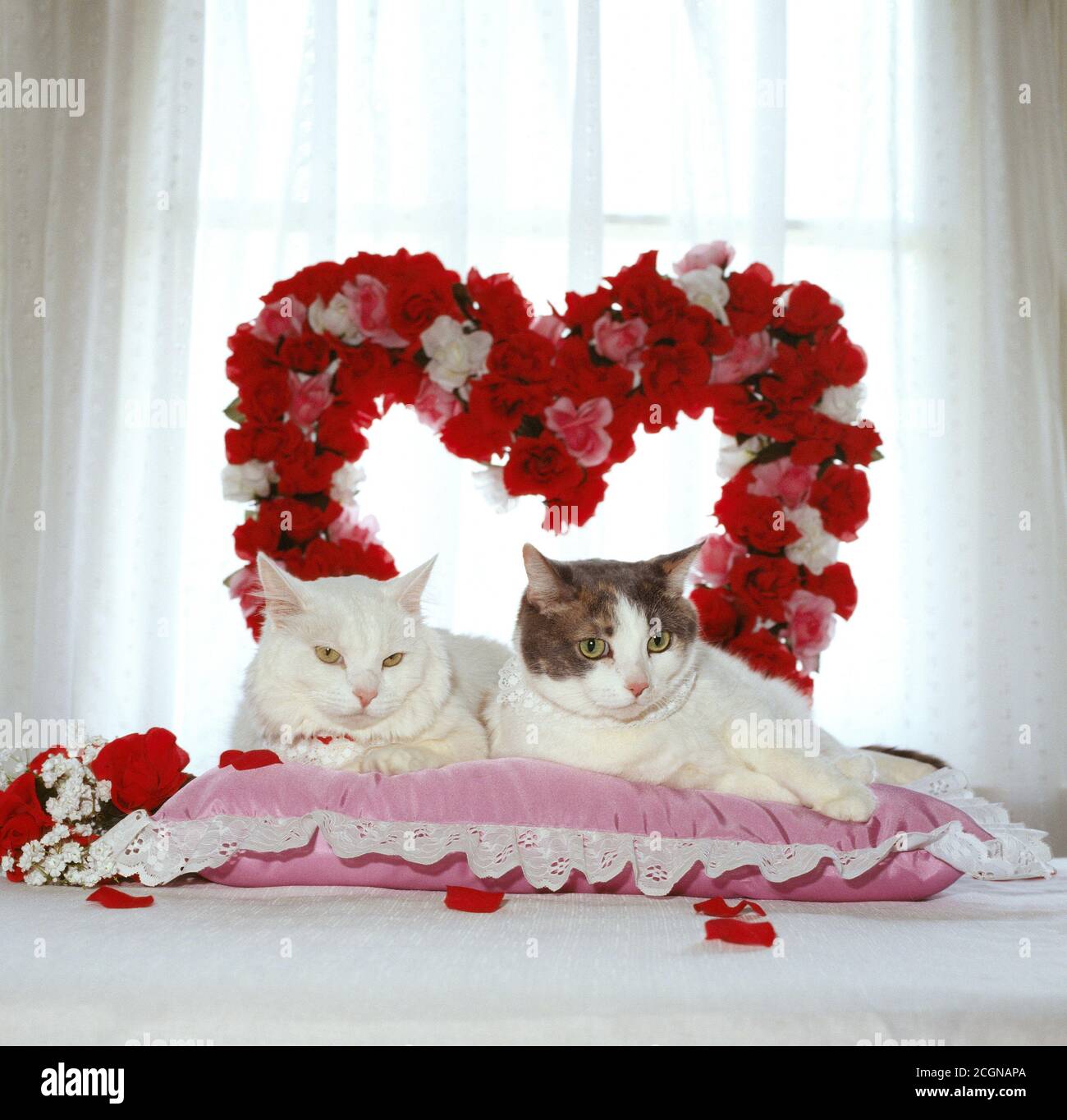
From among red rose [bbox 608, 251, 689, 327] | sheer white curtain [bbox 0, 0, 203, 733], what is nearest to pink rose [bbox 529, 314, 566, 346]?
red rose [bbox 608, 251, 689, 327]

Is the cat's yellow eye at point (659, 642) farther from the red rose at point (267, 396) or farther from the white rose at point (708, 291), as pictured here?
the red rose at point (267, 396)

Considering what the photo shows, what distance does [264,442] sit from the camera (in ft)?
7.14

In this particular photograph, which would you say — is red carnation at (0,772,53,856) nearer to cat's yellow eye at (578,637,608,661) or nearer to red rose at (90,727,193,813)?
red rose at (90,727,193,813)

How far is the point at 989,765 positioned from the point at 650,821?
6.82 feet

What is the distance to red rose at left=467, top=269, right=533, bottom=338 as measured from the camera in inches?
85.9

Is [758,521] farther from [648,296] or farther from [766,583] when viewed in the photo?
[648,296]

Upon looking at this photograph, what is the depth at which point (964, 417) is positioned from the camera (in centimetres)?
314

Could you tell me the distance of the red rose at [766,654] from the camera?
2.16 m

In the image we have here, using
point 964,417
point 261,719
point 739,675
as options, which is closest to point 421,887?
point 261,719

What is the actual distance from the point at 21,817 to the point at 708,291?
1.62 m

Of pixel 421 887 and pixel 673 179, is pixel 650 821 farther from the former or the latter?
pixel 673 179

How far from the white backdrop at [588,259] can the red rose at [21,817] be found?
1466mm

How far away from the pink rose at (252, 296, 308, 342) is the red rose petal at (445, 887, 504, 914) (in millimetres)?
1332
